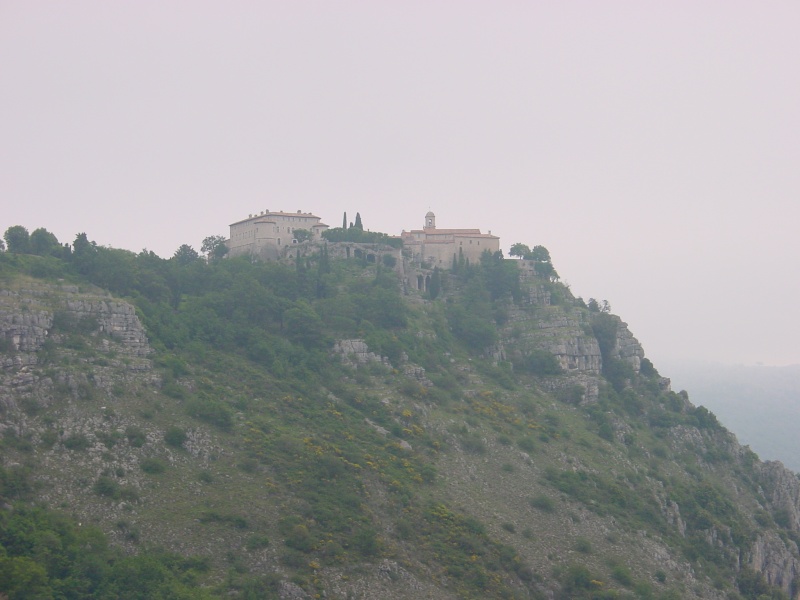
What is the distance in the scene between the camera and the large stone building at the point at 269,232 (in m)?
108

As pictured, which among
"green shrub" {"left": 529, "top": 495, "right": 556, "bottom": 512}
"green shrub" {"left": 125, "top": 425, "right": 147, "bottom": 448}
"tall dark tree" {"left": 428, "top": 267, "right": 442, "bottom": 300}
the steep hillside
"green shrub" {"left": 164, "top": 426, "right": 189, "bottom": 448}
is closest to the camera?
the steep hillside

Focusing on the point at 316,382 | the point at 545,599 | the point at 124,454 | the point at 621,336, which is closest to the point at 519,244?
the point at 621,336

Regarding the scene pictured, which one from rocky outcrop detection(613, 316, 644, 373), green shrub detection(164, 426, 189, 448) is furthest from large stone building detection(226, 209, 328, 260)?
green shrub detection(164, 426, 189, 448)

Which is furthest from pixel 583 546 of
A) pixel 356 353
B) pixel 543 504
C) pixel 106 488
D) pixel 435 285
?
pixel 435 285

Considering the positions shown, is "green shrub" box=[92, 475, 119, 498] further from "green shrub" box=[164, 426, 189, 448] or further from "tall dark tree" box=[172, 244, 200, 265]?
"tall dark tree" box=[172, 244, 200, 265]

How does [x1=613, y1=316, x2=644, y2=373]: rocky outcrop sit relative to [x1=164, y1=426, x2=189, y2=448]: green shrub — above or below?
above

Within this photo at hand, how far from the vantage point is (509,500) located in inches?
2694

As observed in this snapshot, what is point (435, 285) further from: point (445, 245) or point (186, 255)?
point (186, 255)

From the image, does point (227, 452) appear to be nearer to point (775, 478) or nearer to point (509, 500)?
point (509, 500)

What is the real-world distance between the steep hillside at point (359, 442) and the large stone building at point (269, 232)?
5.82 metres

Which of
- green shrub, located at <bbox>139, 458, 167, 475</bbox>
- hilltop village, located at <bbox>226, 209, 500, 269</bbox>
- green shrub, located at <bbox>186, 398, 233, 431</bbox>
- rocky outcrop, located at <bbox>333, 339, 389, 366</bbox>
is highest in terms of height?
hilltop village, located at <bbox>226, 209, 500, 269</bbox>

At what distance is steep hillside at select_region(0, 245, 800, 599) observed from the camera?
173 ft

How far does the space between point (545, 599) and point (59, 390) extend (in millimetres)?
35994

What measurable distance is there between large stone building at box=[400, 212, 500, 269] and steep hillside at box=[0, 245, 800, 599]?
21.7ft
